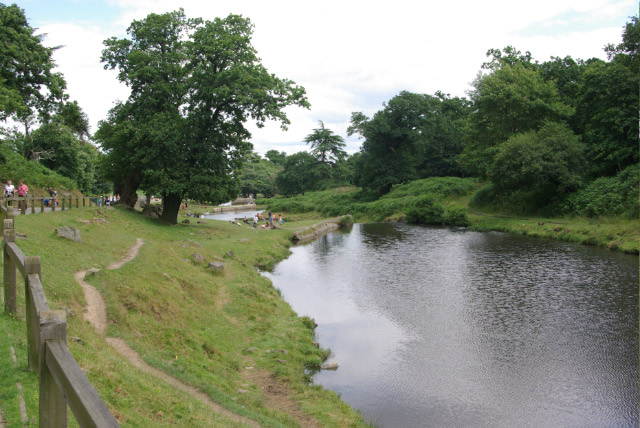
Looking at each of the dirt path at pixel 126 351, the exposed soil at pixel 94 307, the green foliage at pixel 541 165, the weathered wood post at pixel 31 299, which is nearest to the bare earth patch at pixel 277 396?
the dirt path at pixel 126 351

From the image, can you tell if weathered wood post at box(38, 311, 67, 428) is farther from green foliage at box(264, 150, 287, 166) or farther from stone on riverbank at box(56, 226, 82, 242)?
green foliage at box(264, 150, 287, 166)

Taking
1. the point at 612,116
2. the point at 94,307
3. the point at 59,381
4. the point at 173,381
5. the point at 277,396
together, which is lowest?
the point at 277,396

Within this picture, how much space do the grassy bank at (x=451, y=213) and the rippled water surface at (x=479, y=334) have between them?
4.07m

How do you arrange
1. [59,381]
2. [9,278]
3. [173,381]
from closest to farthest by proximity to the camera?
1. [59,381]
2. [9,278]
3. [173,381]

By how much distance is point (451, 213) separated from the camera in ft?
192

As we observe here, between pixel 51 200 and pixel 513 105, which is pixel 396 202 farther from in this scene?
pixel 51 200

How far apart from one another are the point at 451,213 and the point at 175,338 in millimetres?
49420

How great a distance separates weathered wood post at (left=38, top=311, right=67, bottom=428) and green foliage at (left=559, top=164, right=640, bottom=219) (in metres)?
44.0

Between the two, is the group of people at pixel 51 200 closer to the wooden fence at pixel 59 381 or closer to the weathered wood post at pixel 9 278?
the weathered wood post at pixel 9 278

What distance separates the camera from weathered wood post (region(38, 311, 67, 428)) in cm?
426

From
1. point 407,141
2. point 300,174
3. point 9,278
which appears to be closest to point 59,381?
point 9,278

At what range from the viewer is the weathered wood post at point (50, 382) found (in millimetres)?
4258

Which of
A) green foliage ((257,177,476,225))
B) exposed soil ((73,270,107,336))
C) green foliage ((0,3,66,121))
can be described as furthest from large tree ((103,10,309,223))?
green foliage ((257,177,476,225))

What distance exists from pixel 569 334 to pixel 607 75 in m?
40.3
